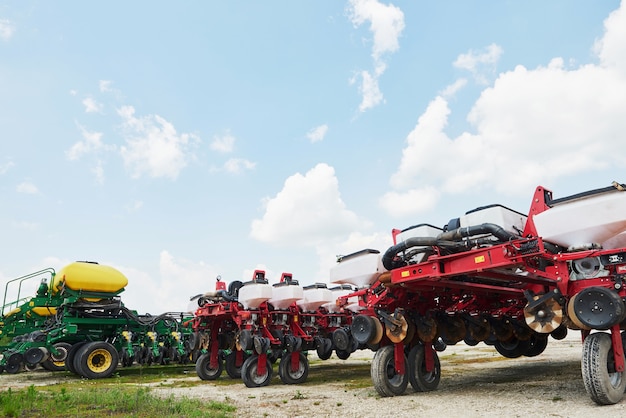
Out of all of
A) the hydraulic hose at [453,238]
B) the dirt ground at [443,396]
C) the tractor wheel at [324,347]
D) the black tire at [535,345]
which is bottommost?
the dirt ground at [443,396]

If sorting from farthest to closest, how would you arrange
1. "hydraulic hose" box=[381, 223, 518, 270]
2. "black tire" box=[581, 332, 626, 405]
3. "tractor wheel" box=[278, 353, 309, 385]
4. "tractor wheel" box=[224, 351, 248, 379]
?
"tractor wheel" box=[224, 351, 248, 379], "tractor wheel" box=[278, 353, 309, 385], "hydraulic hose" box=[381, 223, 518, 270], "black tire" box=[581, 332, 626, 405]

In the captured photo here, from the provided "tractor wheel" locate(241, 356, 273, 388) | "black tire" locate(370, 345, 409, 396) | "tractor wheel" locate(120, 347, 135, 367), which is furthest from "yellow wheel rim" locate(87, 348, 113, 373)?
"black tire" locate(370, 345, 409, 396)

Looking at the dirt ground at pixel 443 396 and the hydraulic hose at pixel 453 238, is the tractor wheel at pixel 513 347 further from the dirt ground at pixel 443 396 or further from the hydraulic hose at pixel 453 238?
the hydraulic hose at pixel 453 238

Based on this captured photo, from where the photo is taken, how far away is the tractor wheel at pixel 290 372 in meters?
11.3

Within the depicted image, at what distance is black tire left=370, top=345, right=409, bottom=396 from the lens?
8.20m

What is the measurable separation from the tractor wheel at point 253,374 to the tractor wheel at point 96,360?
194 inches

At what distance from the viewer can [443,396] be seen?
8.25 meters

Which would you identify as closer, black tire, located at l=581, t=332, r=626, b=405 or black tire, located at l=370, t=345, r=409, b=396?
black tire, located at l=581, t=332, r=626, b=405

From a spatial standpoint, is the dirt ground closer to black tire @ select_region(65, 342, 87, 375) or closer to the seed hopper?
the seed hopper

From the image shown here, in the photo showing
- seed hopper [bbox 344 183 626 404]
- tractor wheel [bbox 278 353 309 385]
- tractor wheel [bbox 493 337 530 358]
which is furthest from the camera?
tractor wheel [bbox 493 337 530 358]

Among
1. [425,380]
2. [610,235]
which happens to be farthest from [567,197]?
[425,380]

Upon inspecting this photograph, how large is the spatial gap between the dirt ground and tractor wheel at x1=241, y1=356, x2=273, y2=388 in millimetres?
225

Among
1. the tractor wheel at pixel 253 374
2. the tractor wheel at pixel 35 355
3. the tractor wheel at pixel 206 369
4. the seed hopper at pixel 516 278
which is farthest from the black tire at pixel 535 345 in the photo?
the tractor wheel at pixel 35 355

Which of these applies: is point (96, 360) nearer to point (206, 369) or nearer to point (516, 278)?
point (206, 369)
